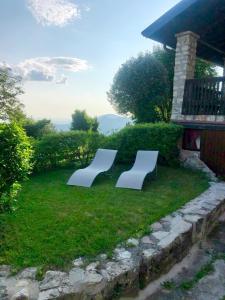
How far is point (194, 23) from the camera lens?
10.4 metres

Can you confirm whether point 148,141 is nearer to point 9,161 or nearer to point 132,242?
point 132,242

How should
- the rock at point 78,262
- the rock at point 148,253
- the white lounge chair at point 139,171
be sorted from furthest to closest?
the white lounge chair at point 139,171 < the rock at point 148,253 < the rock at point 78,262

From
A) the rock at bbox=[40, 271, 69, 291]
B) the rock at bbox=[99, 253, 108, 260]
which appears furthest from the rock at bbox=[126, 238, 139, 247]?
the rock at bbox=[40, 271, 69, 291]

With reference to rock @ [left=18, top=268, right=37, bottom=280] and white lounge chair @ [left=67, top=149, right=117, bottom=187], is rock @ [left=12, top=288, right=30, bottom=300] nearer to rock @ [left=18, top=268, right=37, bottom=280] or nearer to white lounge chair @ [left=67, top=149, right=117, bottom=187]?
rock @ [left=18, top=268, right=37, bottom=280]

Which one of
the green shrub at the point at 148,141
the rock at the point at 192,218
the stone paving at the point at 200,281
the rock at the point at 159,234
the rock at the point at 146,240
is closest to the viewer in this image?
the stone paving at the point at 200,281

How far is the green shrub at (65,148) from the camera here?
990 centimetres

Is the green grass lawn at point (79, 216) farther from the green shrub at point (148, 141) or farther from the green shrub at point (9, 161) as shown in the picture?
the green shrub at point (148, 141)

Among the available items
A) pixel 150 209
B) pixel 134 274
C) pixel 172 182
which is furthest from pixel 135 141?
pixel 134 274

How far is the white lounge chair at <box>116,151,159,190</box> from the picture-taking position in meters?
7.53

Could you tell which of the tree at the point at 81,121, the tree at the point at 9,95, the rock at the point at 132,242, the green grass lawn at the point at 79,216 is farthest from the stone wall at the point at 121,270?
the tree at the point at 9,95

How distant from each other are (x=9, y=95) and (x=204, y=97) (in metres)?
26.3

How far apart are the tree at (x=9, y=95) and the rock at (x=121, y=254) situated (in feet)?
93.8

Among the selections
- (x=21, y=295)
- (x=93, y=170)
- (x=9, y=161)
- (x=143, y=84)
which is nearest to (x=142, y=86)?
(x=143, y=84)

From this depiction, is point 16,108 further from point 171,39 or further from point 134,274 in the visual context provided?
point 134,274
